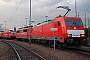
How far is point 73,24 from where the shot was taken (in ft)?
70.6

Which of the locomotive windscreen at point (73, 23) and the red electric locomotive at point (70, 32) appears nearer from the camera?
the red electric locomotive at point (70, 32)

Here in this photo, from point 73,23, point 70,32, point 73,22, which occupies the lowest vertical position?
point 70,32

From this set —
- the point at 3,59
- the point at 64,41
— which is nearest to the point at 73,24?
the point at 64,41

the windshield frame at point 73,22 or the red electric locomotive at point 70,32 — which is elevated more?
the windshield frame at point 73,22

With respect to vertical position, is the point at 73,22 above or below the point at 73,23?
above

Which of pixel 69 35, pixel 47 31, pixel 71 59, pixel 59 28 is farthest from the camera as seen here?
pixel 47 31

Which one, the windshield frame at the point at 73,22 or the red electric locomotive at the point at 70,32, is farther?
the windshield frame at the point at 73,22

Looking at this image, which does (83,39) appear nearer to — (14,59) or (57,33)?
(57,33)

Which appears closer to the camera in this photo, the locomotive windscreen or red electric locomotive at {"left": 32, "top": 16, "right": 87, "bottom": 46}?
red electric locomotive at {"left": 32, "top": 16, "right": 87, "bottom": 46}

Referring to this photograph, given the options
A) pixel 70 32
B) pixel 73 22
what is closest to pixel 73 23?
pixel 73 22

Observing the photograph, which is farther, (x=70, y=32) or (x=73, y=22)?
(x=73, y=22)

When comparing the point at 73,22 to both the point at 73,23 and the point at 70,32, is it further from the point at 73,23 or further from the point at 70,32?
the point at 70,32

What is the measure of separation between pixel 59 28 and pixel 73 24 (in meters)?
1.63

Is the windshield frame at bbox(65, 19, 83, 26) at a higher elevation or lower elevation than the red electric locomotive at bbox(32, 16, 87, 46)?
higher
